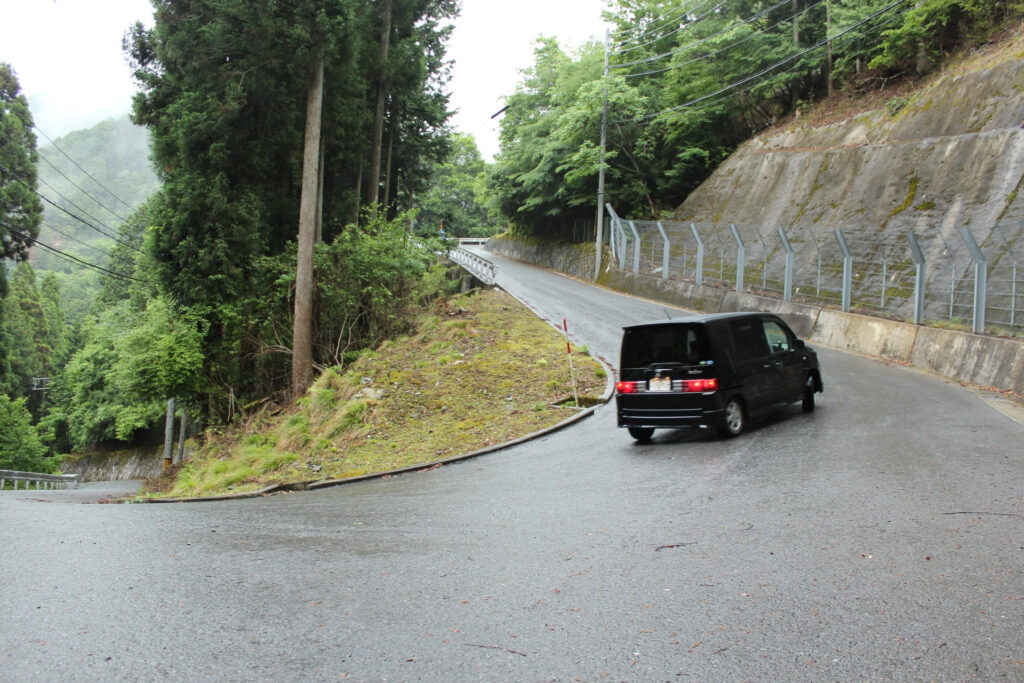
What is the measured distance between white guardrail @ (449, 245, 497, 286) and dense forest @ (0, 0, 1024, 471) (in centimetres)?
379

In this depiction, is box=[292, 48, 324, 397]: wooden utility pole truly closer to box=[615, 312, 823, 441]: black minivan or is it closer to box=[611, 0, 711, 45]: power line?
box=[615, 312, 823, 441]: black minivan

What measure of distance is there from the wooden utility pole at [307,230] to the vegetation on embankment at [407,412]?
1597 millimetres

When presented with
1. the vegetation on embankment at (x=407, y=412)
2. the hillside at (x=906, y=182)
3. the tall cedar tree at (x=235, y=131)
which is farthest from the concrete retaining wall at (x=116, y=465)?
the hillside at (x=906, y=182)

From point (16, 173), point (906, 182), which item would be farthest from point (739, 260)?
point (16, 173)

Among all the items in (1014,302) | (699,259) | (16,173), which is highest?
(16,173)

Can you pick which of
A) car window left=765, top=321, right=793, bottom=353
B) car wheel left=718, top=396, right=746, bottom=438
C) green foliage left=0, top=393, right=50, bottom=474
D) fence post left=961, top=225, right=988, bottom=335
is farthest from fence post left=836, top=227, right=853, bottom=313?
green foliage left=0, top=393, right=50, bottom=474

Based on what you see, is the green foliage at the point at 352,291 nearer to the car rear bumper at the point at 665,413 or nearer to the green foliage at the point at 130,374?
the green foliage at the point at 130,374

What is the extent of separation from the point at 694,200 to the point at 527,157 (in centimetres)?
1217

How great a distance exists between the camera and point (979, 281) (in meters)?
15.4

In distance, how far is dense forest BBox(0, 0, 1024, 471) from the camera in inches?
841

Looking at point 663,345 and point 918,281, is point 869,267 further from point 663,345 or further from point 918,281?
point 663,345

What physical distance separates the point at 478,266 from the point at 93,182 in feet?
440

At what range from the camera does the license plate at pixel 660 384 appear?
35.3ft

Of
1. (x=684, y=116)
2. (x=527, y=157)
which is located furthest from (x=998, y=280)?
(x=527, y=157)
